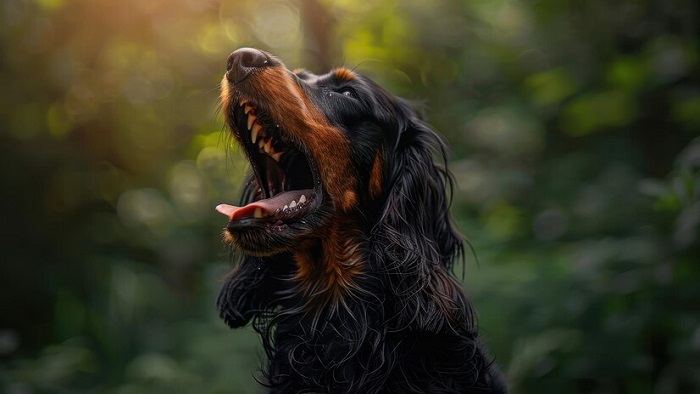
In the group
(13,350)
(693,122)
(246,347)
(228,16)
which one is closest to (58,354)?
(13,350)

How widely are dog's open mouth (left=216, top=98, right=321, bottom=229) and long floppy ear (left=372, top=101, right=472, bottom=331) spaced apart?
0.85ft

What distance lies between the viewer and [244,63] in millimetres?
2363

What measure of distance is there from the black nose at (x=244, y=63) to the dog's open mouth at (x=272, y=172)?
0.08m

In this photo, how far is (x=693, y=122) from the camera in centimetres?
402

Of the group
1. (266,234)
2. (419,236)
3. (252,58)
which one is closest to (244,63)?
(252,58)

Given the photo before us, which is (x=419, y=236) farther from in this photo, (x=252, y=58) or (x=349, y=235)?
(x=252, y=58)

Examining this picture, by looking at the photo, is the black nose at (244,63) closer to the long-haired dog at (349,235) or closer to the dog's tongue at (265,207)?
the long-haired dog at (349,235)

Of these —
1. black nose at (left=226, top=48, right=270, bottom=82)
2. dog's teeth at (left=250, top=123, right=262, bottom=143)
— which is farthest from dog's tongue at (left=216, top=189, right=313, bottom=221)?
black nose at (left=226, top=48, right=270, bottom=82)

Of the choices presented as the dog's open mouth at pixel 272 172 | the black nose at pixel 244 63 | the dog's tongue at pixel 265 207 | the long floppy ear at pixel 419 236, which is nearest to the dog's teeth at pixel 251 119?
the dog's open mouth at pixel 272 172

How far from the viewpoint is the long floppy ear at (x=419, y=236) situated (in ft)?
8.04

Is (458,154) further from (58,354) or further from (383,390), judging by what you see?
(58,354)

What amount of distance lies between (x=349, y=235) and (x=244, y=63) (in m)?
0.61

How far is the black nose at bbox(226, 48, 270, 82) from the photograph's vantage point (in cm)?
236

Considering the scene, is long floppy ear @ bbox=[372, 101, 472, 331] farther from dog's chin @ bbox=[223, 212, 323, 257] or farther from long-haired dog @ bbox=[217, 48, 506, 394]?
dog's chin @ bbox=[223, 212, 323, 257]
